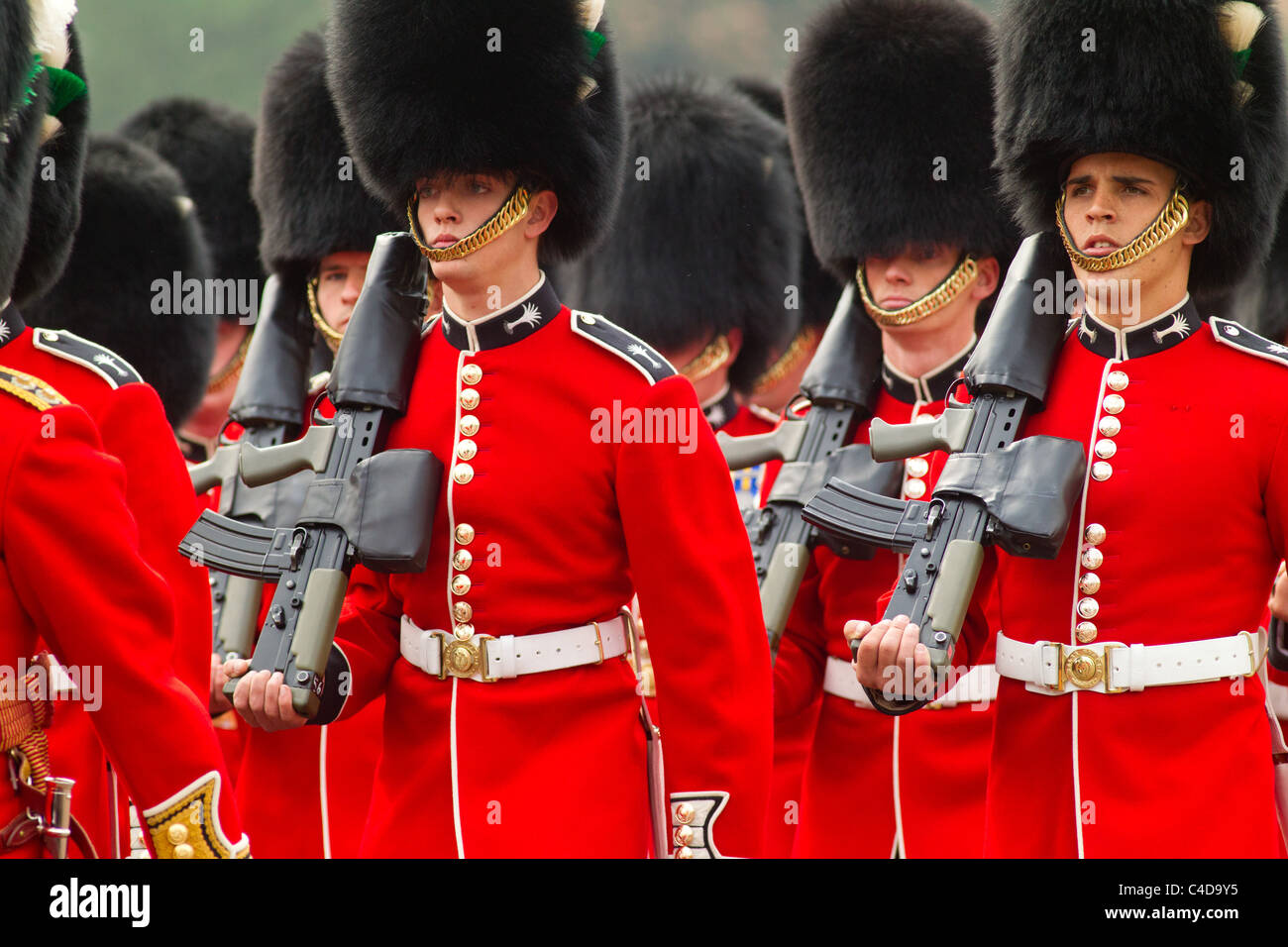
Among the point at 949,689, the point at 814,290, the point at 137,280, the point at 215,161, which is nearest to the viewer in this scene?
the point at 949,689

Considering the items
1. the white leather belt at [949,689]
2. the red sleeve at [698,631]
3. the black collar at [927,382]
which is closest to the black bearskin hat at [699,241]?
the black collar at [927,382]

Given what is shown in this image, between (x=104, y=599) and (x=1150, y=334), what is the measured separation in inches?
75.8

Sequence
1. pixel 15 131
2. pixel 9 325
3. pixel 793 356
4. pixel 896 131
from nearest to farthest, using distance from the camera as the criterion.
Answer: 1. pixel 15 131
2. pixel 9 325
3. pixel 896 131
4. pixel 793 356

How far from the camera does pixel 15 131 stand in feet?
11.1

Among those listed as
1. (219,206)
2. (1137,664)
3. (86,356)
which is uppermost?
(219,206)

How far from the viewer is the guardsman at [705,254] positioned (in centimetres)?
655

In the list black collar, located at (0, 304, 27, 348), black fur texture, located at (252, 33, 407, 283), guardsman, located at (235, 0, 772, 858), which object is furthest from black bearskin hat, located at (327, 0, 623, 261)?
black fur texture, located at (252, 33, 407, 283)

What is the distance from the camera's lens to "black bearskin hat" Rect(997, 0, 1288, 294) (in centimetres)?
383

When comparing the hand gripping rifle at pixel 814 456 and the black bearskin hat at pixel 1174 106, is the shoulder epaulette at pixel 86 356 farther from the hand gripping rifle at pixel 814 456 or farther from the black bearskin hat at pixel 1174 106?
the black bearskin hat at pixel 1174 106

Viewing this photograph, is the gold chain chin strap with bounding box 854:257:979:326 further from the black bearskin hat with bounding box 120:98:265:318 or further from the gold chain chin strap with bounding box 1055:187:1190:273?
the black bearskin hat with bounding box 120:98:265:318

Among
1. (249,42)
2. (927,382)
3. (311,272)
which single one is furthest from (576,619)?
(249,42)

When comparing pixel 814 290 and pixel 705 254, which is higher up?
pixel 814 290

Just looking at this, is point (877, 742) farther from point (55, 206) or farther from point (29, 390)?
point (29, 390)

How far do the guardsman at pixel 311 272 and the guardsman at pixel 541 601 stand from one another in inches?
41.6
